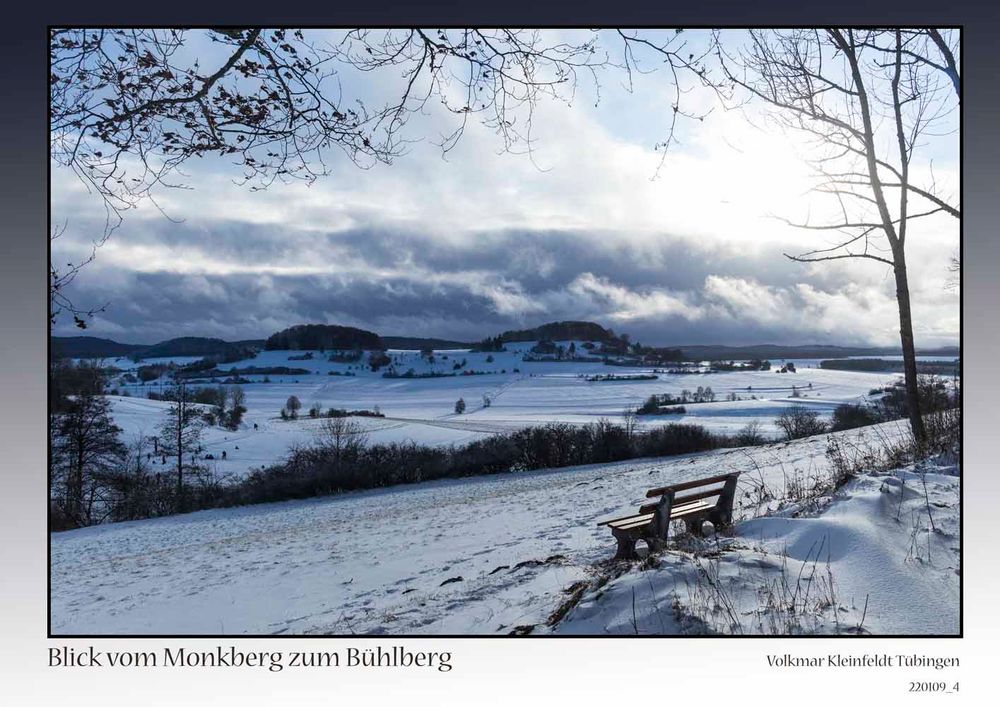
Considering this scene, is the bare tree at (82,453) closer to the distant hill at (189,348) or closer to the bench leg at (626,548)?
the distant hill at (189,348)

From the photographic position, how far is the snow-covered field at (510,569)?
11.2 ft

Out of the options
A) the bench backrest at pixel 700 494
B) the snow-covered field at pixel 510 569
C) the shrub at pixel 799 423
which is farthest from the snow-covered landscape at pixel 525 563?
the bench backrest at pixel 700 494

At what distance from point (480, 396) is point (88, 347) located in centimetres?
389

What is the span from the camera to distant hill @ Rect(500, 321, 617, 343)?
5418 millimetres

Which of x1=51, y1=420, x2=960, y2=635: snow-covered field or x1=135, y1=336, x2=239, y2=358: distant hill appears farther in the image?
x1=135, y1=336, x2=239, y2=358: distant hill

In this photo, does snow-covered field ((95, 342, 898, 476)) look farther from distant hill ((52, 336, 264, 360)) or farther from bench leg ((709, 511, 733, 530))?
bench leg ((709, 511, 733, 530))

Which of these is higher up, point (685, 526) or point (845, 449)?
point (845, 449)

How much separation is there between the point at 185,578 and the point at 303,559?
1.00m

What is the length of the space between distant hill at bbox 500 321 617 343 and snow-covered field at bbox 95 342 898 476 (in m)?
0.16

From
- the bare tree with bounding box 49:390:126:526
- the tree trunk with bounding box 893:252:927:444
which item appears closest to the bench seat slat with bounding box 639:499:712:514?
the tree trunk with bounding box 893:252:927:444

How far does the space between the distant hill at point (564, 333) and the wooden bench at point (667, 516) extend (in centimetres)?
186

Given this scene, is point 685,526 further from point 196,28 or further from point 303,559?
point 196,28
